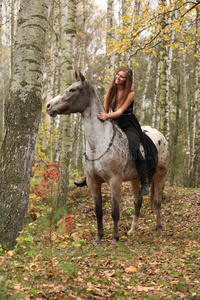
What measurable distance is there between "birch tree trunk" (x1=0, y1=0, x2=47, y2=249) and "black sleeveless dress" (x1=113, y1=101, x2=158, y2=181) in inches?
81.8

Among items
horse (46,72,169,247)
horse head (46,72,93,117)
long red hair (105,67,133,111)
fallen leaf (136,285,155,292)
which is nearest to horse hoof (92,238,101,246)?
horse (46,72,169,247)

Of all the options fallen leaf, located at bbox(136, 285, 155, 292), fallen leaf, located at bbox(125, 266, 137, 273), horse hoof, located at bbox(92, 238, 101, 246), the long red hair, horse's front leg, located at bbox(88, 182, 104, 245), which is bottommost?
horse hoof, located at bbox(92, 238, 101, 246)

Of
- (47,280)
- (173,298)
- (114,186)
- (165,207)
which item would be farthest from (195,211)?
(47,280)

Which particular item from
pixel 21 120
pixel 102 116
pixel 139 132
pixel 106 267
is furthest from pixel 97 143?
pixel 106 267

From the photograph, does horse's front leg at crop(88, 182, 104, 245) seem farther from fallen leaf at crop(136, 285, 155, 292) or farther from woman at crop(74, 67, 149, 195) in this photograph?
fallen leaf at crop(136, 285, 155, 292)

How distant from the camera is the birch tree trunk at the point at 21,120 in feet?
13.3

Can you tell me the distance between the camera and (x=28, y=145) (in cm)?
418

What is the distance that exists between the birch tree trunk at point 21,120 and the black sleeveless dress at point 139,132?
2079 mm

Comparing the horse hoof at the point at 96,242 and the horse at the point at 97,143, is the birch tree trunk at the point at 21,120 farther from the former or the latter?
the horse hoof at the point at 96,242

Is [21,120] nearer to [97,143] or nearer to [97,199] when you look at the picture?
[97,143]

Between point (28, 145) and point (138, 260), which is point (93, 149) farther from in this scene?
point (138, 260)

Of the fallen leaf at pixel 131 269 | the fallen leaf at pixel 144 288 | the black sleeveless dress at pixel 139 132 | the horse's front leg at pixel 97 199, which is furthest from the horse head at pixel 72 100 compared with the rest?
the fallen leaf at pixel 144 288

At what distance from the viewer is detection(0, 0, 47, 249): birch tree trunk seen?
404 cm

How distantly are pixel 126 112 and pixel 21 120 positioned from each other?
2441 millimetres
